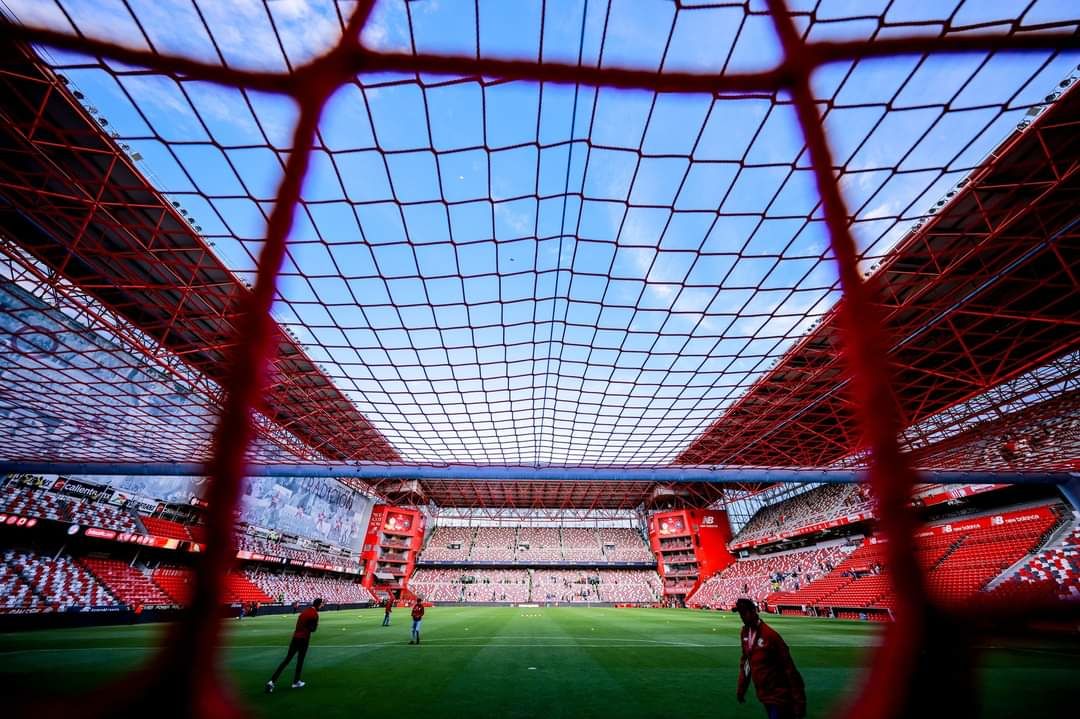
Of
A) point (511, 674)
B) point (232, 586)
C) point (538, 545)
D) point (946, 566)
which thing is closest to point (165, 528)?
point (232, 586)

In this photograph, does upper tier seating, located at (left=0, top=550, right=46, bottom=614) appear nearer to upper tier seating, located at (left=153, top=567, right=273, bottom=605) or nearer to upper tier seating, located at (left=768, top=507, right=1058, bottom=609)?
upper tier seating, located at (left=153, top=567, right=273, bottom=605)

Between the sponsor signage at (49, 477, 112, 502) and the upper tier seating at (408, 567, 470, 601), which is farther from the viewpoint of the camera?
the upper tier seating at (408, 567, 470, 601)

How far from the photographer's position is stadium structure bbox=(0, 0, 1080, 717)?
2.73m

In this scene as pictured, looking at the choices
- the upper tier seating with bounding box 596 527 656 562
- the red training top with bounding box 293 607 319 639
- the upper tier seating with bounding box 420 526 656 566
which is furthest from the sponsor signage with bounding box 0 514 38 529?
the upper tier seating with bounding box 596 527 656 562

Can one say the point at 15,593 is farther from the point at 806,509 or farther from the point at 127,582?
the point at 806,509

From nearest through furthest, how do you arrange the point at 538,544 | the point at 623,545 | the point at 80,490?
the point at 80,490, the point at 623,545, the point at 538,544

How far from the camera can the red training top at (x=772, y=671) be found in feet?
14.8

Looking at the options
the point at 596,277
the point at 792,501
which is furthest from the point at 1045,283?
the point at 792,501

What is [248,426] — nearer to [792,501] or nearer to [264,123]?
[264,123]

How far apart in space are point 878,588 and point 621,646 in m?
21.2

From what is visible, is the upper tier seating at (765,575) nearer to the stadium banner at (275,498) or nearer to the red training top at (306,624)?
the red training top at (306,624)

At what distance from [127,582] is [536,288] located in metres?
28.2

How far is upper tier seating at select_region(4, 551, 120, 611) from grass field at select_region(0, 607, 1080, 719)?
457 cm

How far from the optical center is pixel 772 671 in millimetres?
4707
